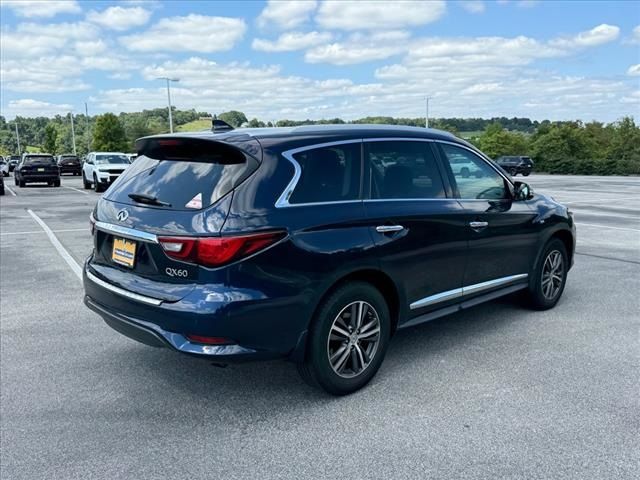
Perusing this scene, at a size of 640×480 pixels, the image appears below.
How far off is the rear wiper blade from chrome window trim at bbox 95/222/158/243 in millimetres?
203

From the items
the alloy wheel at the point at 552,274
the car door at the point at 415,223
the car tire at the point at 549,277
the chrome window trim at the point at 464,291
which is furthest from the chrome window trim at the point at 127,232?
the alloy wheel at the point at 552,274

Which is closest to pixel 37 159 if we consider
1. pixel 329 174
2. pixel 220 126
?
pixel 220 126

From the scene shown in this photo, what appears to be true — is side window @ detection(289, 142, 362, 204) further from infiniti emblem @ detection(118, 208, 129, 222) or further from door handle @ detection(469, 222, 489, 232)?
door handle @ detection(469, 222, 489, 232)

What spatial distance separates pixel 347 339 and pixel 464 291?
134 centimetres

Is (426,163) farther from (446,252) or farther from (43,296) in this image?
(43,296)

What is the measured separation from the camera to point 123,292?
11.6ft

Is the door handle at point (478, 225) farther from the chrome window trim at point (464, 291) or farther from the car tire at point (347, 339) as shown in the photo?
the car tire at point (347, 339)

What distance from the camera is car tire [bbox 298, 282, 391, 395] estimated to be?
3500 millimetres

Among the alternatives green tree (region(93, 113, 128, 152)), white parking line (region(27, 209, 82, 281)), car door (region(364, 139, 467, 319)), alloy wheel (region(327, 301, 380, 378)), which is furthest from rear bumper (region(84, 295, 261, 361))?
green tree (region(93, 113, 128, 152))

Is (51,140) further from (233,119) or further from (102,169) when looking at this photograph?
(233,119)

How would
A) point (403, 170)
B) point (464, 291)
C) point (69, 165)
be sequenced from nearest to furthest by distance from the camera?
point (403, 170) < point (464, 291) < point (69, 165)

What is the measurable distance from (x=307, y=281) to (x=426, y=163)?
5.25 ft

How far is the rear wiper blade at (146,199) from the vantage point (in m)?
3.46

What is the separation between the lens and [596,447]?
10.1 feet
